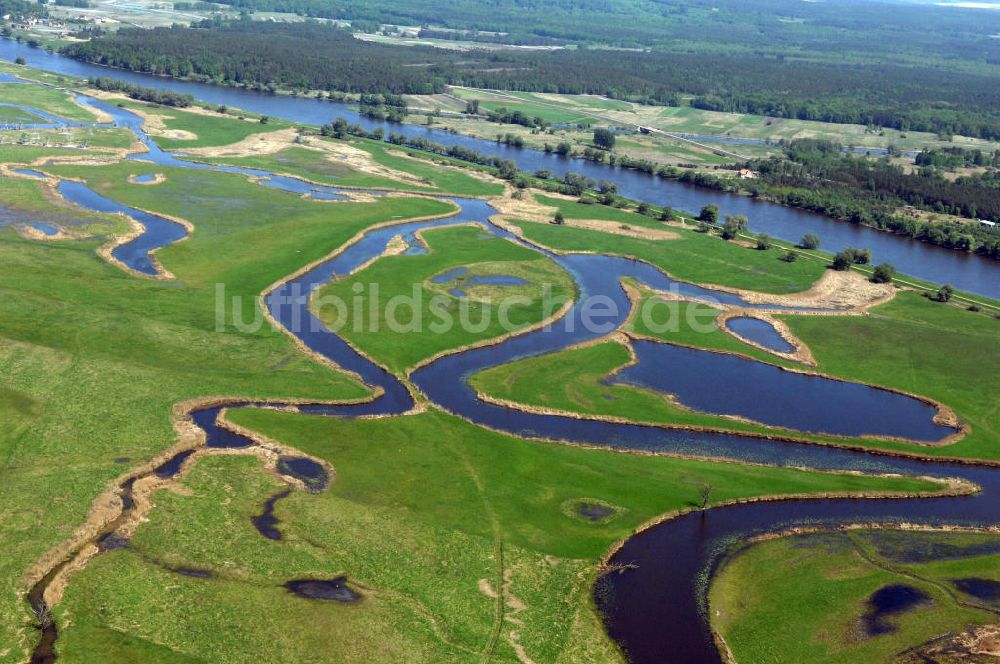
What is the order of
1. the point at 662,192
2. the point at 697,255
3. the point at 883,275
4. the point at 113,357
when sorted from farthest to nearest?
1. the point at 662,192
2. the point at 697,255
3. the point at 883,275
4. the point at 113,357

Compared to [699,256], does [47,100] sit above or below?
above

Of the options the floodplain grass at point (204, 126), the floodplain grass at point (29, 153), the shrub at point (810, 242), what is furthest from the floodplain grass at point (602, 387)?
the floodplain grass at point (204, 126)

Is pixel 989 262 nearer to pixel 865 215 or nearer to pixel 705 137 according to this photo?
pixel 865 215

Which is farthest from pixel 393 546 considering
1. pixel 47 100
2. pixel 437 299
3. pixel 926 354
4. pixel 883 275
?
pixel 47 100

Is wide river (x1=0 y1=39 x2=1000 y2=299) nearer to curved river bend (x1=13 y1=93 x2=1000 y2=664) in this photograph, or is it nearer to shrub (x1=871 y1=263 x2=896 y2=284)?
shrub (x1=871 y1=263 x2=896 y2=284)

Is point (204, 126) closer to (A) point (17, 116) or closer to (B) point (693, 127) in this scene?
(A) point (17, 116)

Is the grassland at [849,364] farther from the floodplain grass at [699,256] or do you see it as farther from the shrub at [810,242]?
the shrub at [810,242]
